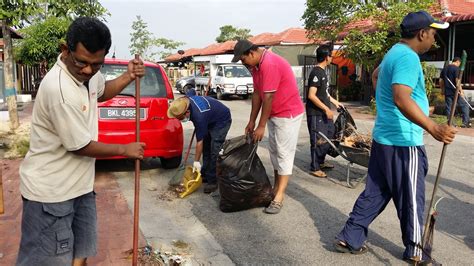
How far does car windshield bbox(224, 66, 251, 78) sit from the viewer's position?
2269cm

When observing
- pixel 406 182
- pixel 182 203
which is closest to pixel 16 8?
pixel 182 203

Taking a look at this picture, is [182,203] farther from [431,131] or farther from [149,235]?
[431,131]

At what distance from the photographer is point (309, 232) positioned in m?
4.55

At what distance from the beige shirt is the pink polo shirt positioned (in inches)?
99.2

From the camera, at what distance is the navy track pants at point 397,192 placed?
3.53 meters

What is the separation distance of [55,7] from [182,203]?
225 inches

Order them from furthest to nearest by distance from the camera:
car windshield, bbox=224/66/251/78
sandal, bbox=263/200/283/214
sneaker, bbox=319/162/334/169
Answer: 1. car windshield, bbox=224/66/251/78
2. sneaker, bbox=319/162/334/169
3. sandal, bbox=263/200/283/214

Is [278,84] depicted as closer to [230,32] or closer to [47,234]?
[47,234]

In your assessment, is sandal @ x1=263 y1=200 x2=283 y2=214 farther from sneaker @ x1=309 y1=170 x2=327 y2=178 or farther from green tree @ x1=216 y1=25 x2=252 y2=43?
green tree @ x1=216 y1=25 x2=252 y2=43

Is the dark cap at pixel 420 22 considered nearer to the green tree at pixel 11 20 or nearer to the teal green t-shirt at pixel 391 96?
the teal green t-shirt at pixel 391 96

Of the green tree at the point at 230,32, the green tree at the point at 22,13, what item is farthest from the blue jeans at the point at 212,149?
the green tree at the point at 230,32

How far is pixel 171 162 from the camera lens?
706cm

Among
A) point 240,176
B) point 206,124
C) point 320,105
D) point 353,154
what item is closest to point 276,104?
point 240,176

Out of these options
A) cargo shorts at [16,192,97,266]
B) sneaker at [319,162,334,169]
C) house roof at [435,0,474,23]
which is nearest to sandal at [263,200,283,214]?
sneaker at [319,162,334,169]
